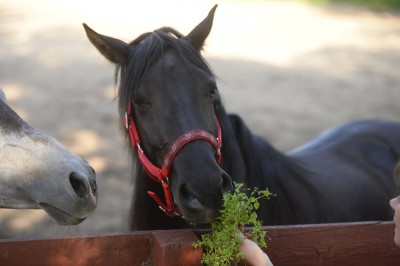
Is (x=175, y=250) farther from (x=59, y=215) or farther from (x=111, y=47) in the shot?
(x=111, y=47)

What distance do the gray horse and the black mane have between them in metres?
0.71

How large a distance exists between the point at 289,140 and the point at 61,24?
802 centimetres

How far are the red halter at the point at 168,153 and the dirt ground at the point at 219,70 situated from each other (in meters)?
2.71

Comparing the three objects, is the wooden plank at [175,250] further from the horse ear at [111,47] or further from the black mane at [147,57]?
the horse ear at [111,47]

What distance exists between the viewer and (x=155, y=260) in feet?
6.24

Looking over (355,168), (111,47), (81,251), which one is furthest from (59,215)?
(355,168)

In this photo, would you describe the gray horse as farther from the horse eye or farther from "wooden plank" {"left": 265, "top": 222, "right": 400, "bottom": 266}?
the horse eye

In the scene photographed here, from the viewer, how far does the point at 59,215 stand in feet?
7.11

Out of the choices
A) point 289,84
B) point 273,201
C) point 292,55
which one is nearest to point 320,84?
point 289,84

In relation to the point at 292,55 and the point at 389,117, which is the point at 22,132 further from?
the point at 292,55

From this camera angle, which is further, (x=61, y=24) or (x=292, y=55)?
(x=61, y=24)

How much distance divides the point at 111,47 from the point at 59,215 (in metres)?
1.09

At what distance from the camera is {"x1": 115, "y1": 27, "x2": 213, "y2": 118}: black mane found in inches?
110

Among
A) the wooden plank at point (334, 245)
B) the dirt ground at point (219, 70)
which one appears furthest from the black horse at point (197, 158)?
the dirt ground at point (219, 70)
